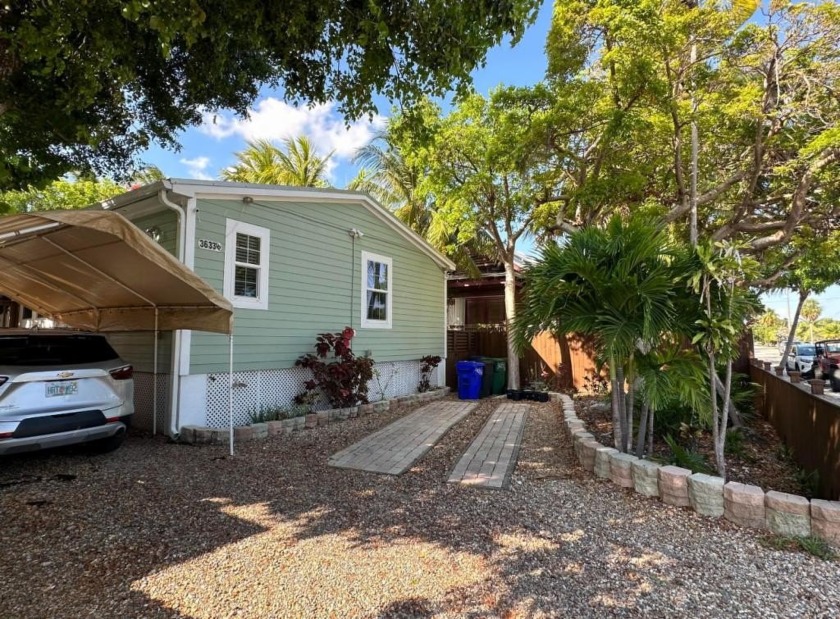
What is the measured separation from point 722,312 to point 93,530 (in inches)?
215

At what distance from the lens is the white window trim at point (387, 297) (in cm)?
959

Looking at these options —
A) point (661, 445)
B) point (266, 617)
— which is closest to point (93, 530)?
point (266, 617)

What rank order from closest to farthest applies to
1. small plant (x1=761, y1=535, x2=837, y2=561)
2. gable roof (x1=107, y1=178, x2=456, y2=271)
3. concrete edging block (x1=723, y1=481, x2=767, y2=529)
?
1. small plant (x1=761, y1=535, x2=837, y2=561)
2. concrete edging block (x1=723, y1=481, x2=767, y2=529)
3. gable roof (x1=107, y1=178, x2=456, y2=271)

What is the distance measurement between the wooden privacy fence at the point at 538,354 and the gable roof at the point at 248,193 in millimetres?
4130

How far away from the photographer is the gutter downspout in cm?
627

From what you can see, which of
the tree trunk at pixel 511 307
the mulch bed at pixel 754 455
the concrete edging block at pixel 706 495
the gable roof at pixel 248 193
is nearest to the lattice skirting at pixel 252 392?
the gable roof at pixel 248 193

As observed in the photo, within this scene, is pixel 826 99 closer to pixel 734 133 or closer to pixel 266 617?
pixel 734 133

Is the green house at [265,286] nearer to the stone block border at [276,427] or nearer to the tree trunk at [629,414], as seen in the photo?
the stone block border at [276,427]

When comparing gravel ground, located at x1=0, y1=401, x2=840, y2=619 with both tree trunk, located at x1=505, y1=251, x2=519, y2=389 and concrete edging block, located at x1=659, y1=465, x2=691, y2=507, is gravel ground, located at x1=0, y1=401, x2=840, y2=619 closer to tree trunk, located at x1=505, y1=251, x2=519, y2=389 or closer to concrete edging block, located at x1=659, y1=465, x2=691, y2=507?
concrete edging block, located at x1=659, y1=465, x2=691, y2=507

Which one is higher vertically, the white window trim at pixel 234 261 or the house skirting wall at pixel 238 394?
the white window trim at pixel 234 261

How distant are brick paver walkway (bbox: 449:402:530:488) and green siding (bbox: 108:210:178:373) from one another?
14.2ft

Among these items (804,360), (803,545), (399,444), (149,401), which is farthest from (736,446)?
(804,360)

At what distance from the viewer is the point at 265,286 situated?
24.7 feet

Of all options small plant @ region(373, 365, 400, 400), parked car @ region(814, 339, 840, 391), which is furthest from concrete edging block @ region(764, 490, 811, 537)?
parked car @ region(814, 339, 840, 391)
